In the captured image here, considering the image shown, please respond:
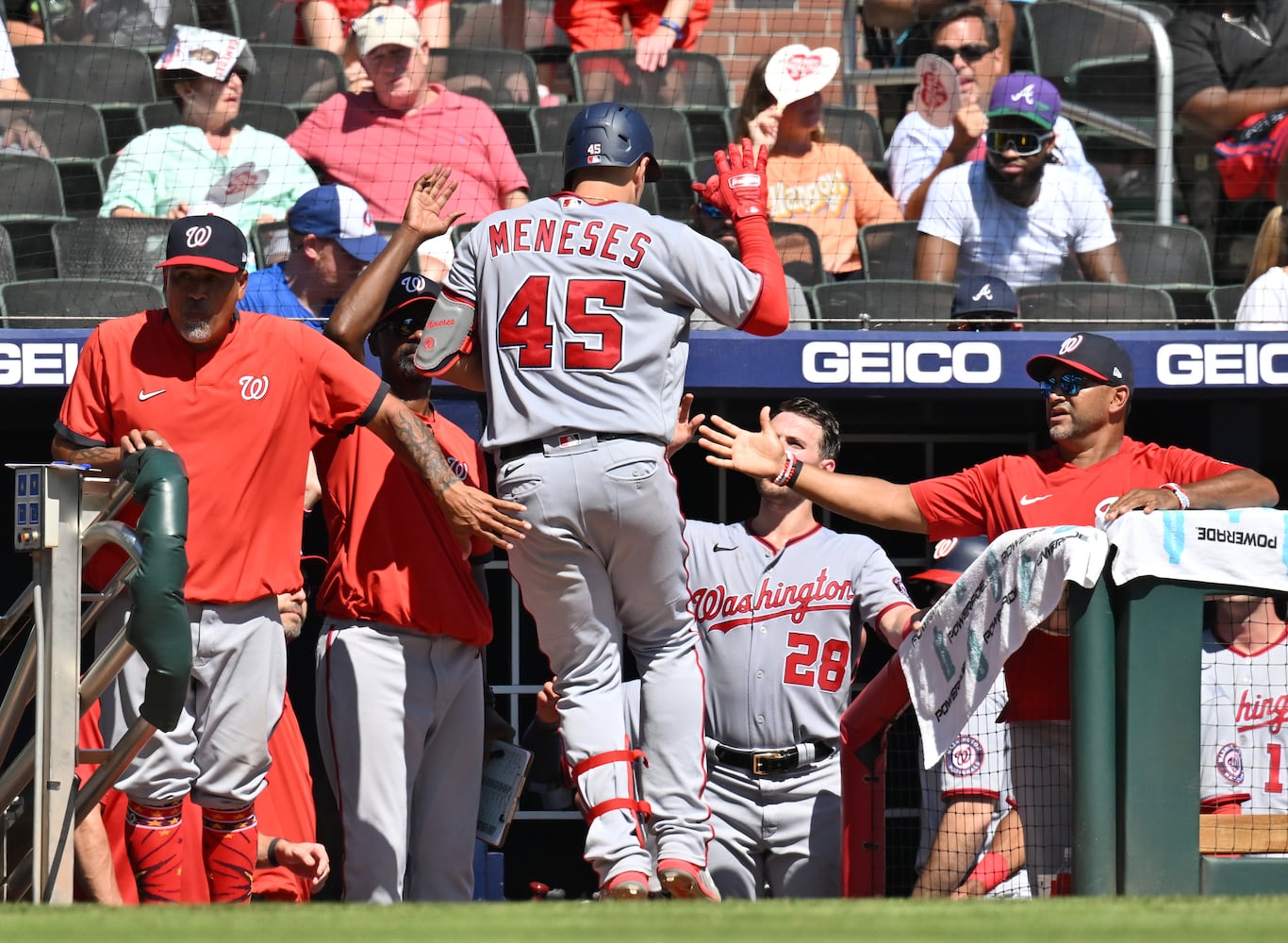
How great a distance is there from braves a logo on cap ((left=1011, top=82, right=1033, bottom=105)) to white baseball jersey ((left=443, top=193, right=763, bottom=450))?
3.08 m

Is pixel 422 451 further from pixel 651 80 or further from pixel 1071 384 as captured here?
pixel 651 80

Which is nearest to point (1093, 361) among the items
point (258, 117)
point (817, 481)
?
point (817, 481)

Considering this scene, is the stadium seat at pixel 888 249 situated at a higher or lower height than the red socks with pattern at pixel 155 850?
higher

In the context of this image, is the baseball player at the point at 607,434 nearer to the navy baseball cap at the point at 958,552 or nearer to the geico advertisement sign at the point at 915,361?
the geico advertisement sign at the point at 915,361

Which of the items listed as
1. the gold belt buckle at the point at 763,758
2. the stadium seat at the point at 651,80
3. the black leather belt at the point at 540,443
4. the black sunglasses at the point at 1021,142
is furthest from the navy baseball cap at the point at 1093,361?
the stadium seat at the point at 651,80

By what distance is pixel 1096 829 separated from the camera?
10.7 ft

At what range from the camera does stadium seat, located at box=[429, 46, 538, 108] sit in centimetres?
793

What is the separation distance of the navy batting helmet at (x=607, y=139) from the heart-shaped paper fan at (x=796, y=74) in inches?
113

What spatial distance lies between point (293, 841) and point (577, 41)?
4.93 meters

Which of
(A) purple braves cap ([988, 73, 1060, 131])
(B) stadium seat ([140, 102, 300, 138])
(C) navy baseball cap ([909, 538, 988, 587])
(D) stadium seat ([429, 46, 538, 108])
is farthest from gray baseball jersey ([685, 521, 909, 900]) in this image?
(D) stadium seat ([429, 46, 538, 108])

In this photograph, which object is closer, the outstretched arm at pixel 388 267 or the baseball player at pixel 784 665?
the outstretched arm at pixel 388 267

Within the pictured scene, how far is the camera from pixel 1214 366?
5844mm

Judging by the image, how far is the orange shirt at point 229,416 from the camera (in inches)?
165

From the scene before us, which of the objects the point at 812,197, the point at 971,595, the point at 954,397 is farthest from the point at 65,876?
the point at 812,197
